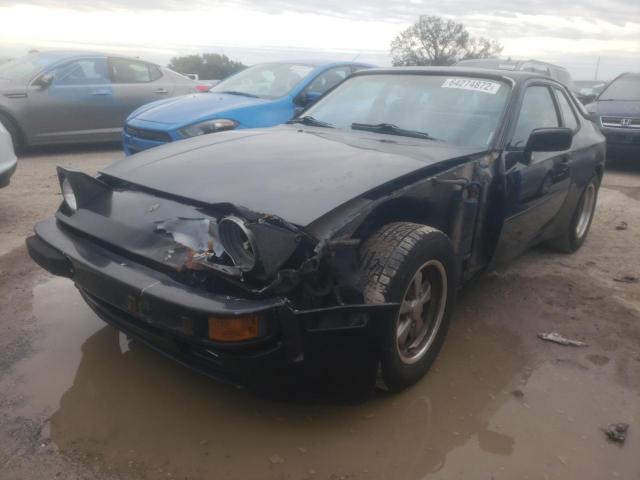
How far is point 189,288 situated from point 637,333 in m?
2.80

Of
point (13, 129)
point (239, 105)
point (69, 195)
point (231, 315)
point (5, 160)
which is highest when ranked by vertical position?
point (239, 105)

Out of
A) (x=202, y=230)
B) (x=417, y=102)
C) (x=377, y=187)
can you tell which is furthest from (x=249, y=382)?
(x=417, y=102)

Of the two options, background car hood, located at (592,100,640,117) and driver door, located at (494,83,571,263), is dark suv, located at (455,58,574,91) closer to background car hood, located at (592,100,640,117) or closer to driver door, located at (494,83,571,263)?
background car hood, located at (592,100,640,117)

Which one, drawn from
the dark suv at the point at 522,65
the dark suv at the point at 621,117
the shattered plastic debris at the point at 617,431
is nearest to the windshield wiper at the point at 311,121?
the shattered plastic debris at the point at 617,431

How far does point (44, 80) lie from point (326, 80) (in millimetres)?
3961

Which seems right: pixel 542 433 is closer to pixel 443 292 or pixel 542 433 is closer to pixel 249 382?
pixel 443 292

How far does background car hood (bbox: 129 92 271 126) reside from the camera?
591cm

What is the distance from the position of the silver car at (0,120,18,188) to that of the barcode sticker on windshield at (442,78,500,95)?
3803 millimetres

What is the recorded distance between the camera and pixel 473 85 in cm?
360

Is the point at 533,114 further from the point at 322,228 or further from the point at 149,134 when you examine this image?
the point at 149,134

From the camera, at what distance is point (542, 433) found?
8.21 feet

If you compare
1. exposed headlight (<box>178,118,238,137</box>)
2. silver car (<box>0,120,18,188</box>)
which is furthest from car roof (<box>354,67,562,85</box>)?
silver car (<box>0,120,18,188</box>)

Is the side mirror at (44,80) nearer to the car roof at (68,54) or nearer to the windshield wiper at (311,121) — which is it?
the car roof at (68,54)

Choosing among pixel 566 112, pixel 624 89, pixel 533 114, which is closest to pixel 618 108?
pixel 624 89
